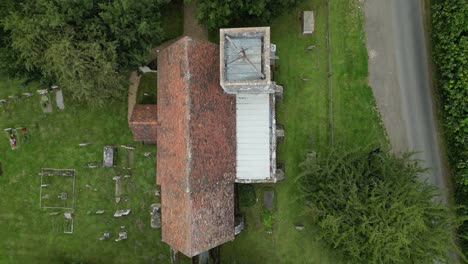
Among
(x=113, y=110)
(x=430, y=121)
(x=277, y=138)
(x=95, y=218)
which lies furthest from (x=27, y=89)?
(x=430, y=121)

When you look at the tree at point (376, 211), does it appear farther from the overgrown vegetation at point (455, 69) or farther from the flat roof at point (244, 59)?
the flat roof at point (244, 59)

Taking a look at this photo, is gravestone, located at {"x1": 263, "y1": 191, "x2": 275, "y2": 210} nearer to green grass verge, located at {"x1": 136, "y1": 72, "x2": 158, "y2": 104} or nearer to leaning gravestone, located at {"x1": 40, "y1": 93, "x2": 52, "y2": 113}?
green grass verge, located at {"x1": 136, "y1": 72, "x2": 158, "y2": 104}

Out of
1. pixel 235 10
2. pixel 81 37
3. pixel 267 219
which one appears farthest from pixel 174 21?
pixel 267 219

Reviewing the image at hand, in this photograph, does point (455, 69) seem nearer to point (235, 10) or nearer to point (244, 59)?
point (244, 59)

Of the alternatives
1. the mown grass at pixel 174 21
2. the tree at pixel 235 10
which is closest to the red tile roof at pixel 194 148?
the tree at pixel 235 10

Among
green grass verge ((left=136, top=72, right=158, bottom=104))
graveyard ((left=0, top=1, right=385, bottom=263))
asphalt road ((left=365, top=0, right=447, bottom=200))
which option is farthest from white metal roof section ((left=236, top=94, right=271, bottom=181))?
asphalt road ((left=365, top=0, right=447, bottom=200))

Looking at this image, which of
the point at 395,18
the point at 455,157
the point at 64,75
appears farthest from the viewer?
the point at 395,18

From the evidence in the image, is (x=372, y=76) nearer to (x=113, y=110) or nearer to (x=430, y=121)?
(x=430, y=121)
